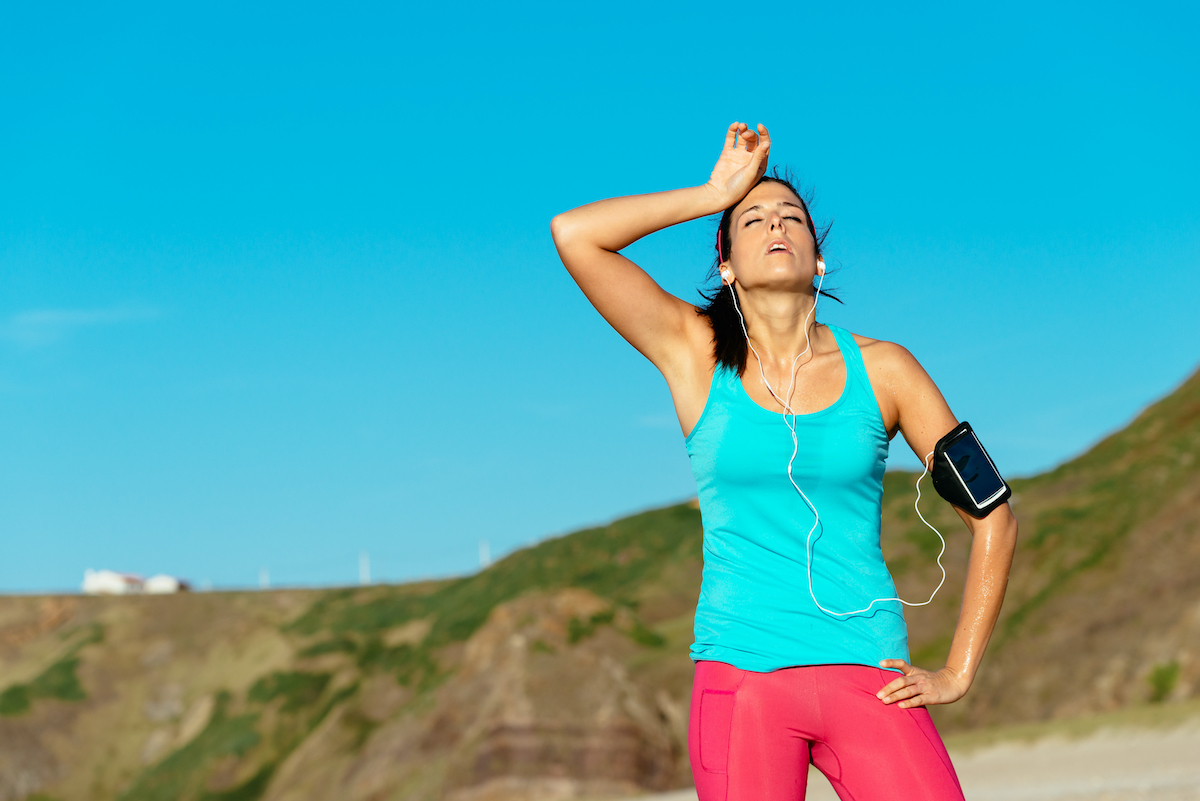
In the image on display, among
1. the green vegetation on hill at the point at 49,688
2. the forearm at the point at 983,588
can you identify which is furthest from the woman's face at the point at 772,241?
the green vegetation on hill at the point at 49,688

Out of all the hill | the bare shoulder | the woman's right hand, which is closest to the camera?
the bare shoulder

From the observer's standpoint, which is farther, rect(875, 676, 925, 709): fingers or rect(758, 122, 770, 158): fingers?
rect(758, 122, 770, 158): fingers

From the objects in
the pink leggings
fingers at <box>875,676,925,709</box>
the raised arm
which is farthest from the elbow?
fingers at <box>875,676,925,709</box>

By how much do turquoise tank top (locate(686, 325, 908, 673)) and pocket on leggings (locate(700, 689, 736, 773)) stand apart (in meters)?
0.10

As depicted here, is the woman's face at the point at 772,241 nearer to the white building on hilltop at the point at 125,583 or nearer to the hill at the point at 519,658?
the hill at the point at 519,658

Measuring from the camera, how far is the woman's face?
332cm

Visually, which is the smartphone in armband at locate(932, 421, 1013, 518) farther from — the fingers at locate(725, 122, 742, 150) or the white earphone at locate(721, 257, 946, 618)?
the fingers at locate(725, 122, 742, 150)

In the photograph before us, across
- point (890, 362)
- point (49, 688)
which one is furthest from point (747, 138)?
point (49, 688)

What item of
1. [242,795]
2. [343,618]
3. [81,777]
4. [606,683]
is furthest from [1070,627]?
[81,777]

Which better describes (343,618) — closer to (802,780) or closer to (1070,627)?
(1070,627)

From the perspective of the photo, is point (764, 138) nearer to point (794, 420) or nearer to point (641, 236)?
point (641, 236)

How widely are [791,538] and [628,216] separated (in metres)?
1.08

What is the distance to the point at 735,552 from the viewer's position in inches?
122

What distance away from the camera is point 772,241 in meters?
3.35
